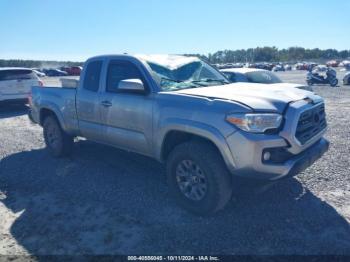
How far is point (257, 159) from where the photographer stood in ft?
11.0

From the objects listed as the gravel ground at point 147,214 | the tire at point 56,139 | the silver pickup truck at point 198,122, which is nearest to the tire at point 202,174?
the silver pickup truck at point 198,122

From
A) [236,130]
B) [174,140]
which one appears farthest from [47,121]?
[236,130]

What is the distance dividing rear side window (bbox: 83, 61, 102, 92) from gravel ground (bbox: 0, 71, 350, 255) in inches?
56.9

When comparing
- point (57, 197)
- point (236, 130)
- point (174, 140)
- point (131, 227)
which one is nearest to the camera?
point (236, 130)

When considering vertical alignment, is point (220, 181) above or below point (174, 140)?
below

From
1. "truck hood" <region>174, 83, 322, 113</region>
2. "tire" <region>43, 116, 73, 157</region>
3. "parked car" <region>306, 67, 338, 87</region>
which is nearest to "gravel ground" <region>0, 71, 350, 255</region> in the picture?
"tire" <region>43, 116, 73, 157</region>

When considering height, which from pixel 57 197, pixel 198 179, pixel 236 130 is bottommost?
pixel 57 197

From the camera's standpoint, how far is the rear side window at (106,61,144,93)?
187 inches

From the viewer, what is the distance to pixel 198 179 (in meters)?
3.88

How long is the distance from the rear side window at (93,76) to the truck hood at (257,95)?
1749 millimetres

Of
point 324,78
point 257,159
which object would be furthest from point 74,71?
point 257,159

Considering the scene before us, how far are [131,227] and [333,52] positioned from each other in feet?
486

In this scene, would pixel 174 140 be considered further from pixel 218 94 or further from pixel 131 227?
pixel 131 227

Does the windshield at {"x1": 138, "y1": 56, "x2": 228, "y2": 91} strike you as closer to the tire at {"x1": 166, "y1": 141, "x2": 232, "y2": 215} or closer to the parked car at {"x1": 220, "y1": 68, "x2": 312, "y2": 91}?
the tire at {"x1": 166, "y1": 141, "x2": 232, "y2": 215}
